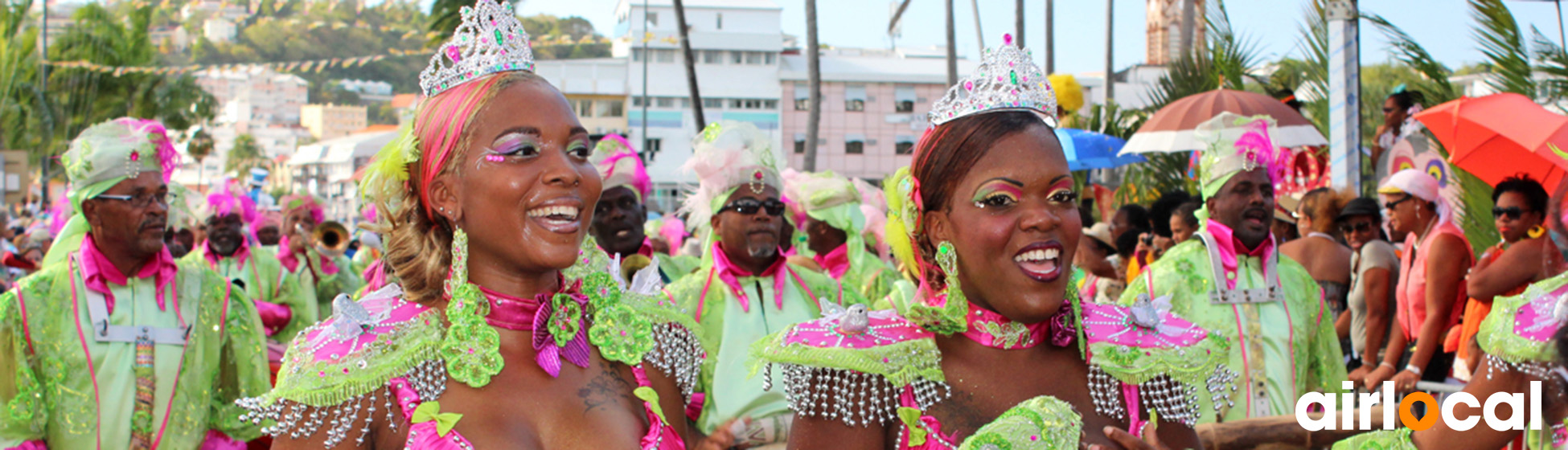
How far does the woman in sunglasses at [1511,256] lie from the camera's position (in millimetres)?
5391

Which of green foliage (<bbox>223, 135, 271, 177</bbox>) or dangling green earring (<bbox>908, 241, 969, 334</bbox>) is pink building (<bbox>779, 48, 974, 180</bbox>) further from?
green foliage (<bbox>223, 135, 271, 177</bbox>)

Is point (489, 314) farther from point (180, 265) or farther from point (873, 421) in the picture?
point (180, 265)

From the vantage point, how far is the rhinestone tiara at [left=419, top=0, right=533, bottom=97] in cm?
251

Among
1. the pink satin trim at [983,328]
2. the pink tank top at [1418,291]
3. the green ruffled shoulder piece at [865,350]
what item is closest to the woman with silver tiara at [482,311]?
the green ruffled shoulder piece at [865,350]

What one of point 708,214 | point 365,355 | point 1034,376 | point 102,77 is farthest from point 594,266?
point 102,77

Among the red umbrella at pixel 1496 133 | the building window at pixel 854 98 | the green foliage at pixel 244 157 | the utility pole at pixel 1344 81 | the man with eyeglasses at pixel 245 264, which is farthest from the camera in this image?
the green foliage at pixel 244 157

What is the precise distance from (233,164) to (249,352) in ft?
330

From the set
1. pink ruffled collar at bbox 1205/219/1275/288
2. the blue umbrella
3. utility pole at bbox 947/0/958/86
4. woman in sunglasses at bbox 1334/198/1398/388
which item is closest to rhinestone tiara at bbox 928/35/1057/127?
pink ruffled collar at bbox 1205/219/1275/288

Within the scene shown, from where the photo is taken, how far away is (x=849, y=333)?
259 cm

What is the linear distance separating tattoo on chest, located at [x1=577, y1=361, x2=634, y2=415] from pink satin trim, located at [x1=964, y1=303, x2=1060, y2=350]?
70cm

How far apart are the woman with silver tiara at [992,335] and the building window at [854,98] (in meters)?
46.6

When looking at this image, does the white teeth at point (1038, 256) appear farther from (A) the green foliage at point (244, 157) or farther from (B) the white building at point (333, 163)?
(A) the green foliage at point (244, 157)

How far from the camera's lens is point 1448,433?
10.2 ft

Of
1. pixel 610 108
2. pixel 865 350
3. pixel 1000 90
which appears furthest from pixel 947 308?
pixel 610 108
